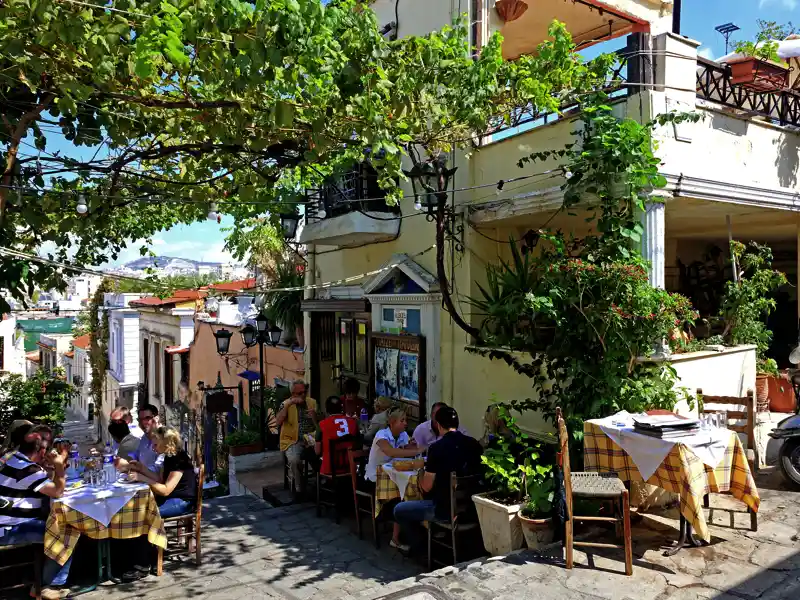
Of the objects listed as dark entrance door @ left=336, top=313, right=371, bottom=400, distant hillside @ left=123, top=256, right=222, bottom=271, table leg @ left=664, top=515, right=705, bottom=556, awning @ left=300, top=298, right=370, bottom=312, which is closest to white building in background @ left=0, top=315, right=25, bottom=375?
distant hillside @ left=123, top=256, right=222, bottom=271

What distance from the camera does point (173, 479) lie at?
18.8 feet

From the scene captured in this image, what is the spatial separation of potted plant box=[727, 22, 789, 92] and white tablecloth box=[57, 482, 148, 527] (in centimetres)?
769

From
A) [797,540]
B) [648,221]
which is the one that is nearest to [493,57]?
[648,221]

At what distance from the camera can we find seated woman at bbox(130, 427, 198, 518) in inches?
224

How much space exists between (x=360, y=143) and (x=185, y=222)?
185 inches

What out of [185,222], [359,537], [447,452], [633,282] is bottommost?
[359,537]

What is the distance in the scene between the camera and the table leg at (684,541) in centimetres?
485

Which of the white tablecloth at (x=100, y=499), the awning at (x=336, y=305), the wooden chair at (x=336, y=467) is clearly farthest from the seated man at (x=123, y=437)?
the awning at (x=336, y=305)

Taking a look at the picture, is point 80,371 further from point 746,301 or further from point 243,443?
point 746,301

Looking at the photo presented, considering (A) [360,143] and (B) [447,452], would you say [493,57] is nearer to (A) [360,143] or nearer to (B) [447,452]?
(A) [360,143]

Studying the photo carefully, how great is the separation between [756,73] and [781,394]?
4.42m

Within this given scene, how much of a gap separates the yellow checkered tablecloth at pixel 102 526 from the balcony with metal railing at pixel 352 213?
480 cm

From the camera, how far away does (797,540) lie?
16.1ft

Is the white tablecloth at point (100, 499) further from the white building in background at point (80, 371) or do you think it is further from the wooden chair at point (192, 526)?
the white building in background at point (80, 371)
